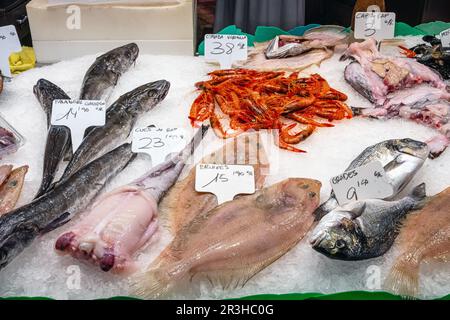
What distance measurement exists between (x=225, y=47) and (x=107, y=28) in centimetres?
83

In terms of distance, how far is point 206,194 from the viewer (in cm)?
183

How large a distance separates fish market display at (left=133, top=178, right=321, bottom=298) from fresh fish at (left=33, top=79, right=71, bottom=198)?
26.7 inches

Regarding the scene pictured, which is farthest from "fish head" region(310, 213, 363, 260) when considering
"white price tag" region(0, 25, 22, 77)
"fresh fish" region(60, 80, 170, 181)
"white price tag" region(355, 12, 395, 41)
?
"white price tag" region(0, 25, 22, 77)

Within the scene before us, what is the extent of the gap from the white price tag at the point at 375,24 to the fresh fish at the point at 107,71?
1.43 metres

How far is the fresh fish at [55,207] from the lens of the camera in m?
1.57

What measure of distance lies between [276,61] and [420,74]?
890mm

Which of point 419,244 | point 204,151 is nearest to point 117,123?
point 204,151

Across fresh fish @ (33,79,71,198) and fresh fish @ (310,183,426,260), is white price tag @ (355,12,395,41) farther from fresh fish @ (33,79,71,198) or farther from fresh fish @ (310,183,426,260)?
fresh fish @ (33,79,71,198)

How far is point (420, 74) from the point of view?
2736mm

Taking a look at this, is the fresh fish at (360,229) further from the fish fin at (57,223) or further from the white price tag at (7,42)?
the white price tag at (7,42)

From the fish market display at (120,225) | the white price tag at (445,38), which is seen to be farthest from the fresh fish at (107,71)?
the white price tag at (445,38)

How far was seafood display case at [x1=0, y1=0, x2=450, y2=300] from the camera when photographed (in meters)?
1.55

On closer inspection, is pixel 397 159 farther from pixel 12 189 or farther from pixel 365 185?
pixel 12 189

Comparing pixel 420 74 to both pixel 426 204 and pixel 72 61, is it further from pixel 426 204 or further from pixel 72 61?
pixel 72 61
